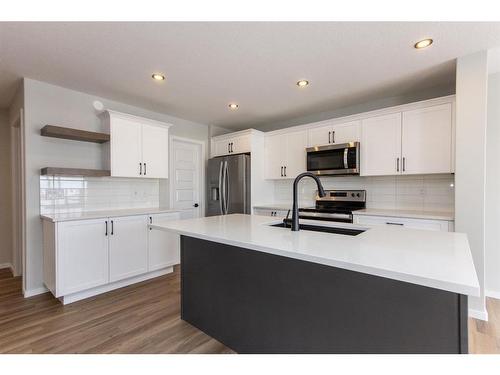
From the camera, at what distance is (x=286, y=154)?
4.09 m

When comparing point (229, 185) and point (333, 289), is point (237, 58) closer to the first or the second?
point (333, 289)

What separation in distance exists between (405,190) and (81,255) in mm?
3860

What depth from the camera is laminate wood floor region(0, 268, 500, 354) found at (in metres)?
1.83

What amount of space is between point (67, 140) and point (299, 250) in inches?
123

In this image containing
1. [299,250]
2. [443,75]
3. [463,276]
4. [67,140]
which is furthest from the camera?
[67,140]

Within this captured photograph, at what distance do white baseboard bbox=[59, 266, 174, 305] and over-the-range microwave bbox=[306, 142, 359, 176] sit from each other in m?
2.54

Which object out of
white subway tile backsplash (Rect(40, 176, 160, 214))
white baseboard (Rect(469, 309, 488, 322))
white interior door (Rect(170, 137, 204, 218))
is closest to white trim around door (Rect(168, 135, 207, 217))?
white interior door (Rect(170, 137, 204, 218))

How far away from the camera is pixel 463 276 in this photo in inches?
32.8

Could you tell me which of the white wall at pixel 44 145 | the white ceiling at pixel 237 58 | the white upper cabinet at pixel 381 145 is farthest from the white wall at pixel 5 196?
the white upper cabinet at pixel 381 145

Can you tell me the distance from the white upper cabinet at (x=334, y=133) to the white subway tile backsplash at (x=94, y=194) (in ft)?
8.18

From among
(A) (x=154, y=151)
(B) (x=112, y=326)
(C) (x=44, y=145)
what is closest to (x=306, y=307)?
(B) (x=112, y=326)

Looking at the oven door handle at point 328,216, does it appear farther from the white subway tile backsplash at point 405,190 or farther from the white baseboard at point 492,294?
the white baseboard at point 492,294
